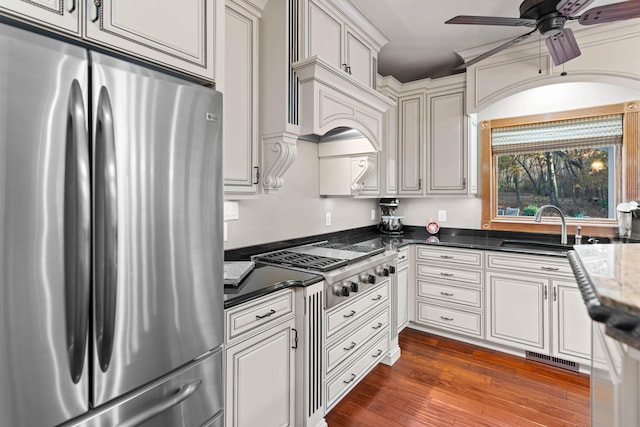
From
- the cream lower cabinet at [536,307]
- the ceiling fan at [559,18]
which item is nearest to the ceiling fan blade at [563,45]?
the ceiling fan at [559,18]

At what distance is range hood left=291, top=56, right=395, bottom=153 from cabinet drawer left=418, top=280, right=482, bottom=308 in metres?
1.46

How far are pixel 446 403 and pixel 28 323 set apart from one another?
7.40ft

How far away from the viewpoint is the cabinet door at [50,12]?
784mm

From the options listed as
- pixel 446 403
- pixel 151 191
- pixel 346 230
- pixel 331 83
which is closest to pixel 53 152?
pixel 151 191

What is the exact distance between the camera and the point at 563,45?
2047 millimetres

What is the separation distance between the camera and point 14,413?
0.75 meters

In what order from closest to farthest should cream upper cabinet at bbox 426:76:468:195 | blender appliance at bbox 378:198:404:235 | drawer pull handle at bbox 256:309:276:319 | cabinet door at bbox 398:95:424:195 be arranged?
drawer pull handle at bbox 256:309:276:319, cream upper cabinet at bbox 426:76:468:195, cabinet door at bbox 398:95:424:195, blender appliance at bbox 378:198:404:235

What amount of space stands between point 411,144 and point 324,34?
1.65 meters

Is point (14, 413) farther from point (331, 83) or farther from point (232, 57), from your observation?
point (331, 83)

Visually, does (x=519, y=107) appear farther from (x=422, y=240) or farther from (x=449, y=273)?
(x=449, y=273)

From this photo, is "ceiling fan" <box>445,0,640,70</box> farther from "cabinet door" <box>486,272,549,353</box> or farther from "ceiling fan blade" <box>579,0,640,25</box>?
"cabinet door" <box>486,272,549,353</box>

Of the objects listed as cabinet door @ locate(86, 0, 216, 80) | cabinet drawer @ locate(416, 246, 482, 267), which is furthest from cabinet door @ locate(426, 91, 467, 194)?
cabinet door @ locate(86, 0, 216, 80)

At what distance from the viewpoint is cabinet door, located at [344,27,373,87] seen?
97.7 inches

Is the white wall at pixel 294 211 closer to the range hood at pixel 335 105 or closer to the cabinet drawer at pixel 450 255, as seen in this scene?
the range hood at pixel 335 105
